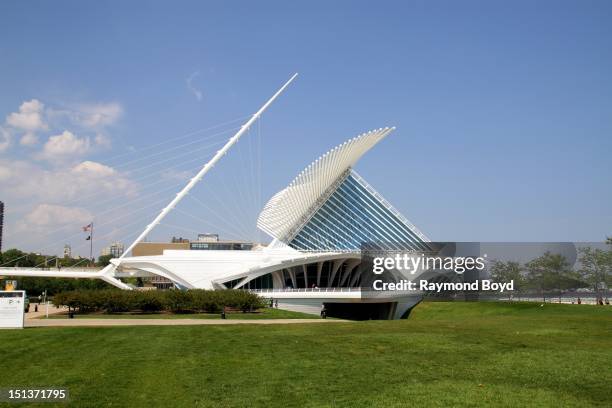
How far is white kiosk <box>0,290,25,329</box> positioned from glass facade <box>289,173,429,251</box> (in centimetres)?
4052

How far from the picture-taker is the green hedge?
39625 mm

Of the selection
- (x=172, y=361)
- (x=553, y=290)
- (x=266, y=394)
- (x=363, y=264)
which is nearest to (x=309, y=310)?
(x=363, y=264)

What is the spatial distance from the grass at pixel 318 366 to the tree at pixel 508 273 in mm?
33841

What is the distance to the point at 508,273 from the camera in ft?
189

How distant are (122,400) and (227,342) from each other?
8.34m

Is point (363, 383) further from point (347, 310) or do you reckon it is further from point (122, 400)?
point (347, 310)

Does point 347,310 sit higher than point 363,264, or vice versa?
point 363,264

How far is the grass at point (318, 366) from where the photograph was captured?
1145 centimetres

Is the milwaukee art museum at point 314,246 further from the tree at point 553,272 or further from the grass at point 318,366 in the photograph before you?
the grass at point 318,366

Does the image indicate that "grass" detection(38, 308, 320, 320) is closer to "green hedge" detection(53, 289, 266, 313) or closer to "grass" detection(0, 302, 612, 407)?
"green hedge" detection(53, 289, 266, 313)

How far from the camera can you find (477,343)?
741 inches

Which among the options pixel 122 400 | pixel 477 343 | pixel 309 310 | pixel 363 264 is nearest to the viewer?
pixel 122 400

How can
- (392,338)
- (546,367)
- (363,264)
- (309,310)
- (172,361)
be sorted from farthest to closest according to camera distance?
(363,264)
(309,310)
(392,338)
(172,361)
(546,367)

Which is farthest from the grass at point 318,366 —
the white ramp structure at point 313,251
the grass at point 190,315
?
the white ramp structure at point 313,251
